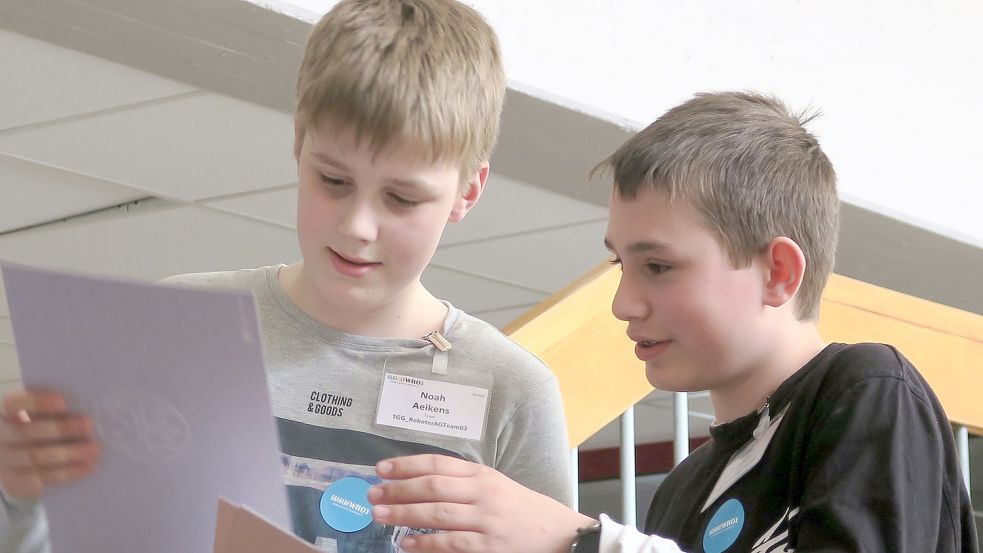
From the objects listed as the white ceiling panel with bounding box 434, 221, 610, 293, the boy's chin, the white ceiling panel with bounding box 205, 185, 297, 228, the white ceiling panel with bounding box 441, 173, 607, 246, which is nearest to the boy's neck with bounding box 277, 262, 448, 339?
the boy's chin

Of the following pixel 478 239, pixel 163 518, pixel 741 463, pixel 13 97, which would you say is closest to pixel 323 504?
pixel 163 518

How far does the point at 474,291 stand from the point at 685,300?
3405 mm

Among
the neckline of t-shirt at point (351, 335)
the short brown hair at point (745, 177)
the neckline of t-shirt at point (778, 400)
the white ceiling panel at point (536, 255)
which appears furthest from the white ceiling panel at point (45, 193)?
the neckline of t-shirt at point (778, 400)

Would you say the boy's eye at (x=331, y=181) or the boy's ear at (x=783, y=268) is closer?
the boy's eye at (x=331, y=181)

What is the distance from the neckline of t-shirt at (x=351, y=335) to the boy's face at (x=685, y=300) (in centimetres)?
17

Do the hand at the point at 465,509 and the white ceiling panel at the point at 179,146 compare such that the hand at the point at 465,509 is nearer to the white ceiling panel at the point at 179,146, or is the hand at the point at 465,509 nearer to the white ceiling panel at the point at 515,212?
the white ceiling panel at the point at 179,146

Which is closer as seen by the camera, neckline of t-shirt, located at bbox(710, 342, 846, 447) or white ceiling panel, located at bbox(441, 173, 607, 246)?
neckline of t-shirt, located at bbox(710, 342, 846, 447)

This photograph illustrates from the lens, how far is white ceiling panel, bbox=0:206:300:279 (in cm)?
375

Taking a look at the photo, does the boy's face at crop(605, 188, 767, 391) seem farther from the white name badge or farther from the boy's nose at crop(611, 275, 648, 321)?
the white name badge

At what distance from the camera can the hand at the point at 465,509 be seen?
0.82 metres

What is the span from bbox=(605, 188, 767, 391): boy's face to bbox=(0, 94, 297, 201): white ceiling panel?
1.85m

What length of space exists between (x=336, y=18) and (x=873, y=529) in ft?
2.17

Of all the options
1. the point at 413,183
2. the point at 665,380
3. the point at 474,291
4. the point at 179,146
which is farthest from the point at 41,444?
the point at 474,291

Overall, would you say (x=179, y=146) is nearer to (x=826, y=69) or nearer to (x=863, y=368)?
→ (x=826, y=69)
